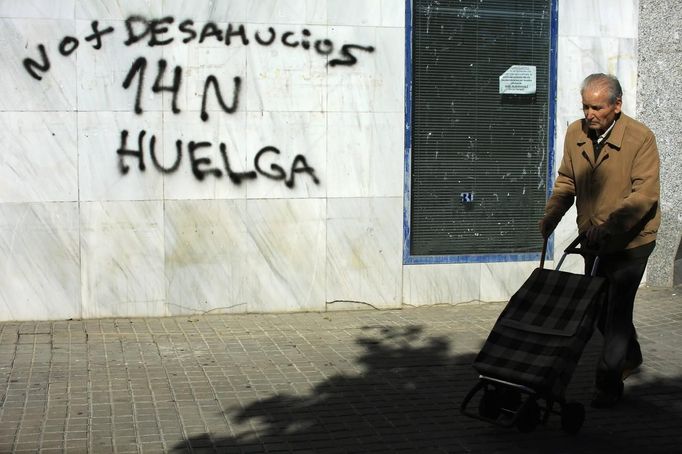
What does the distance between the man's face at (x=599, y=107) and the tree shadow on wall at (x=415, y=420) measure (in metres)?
1.79

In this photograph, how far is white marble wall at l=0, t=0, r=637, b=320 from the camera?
305 inches

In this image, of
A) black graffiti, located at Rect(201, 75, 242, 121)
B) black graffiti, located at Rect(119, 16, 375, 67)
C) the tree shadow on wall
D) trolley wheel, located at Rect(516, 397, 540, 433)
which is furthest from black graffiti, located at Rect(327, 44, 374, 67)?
trolley wheel, located at Rect(516, 397, 540, 433)

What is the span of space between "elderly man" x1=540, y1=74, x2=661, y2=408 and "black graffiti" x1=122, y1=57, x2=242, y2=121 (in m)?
3.27

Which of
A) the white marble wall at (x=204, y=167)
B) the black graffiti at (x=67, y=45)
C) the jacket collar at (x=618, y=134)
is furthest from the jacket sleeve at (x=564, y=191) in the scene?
the black graffiti at (x=67, y=45)

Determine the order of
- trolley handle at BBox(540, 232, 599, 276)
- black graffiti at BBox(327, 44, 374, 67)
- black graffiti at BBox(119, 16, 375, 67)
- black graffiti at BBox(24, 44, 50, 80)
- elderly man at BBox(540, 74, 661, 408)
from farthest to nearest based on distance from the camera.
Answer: black graffiti at BBox(327, 44, 374, 67)
black graffiti at BBox(119, 16, 375, 67)
black graffiti at BBox(24, 44, 50, 80)
elderly man at BBox(540, 74, 661, 408)
trolley handle at BBox(540, 232, 599, 276)

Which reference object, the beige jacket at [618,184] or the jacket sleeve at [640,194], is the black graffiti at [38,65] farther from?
the jacket sleeve at [640,194]

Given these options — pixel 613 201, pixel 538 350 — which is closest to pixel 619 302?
pixel 613 201

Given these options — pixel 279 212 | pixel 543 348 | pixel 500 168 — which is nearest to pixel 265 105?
pixel 279 212

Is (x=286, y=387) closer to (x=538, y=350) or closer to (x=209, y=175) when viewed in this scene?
(x=538, y=350)

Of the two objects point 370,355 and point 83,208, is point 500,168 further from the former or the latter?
point 83,208

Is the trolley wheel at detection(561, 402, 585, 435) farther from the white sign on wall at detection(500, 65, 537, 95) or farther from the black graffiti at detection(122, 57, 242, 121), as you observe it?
the white sign on wall at detection(500, 65, 537, 95)

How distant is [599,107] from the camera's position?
5594 mm

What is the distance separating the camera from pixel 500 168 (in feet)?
29.4

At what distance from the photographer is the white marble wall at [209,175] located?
775 cm
